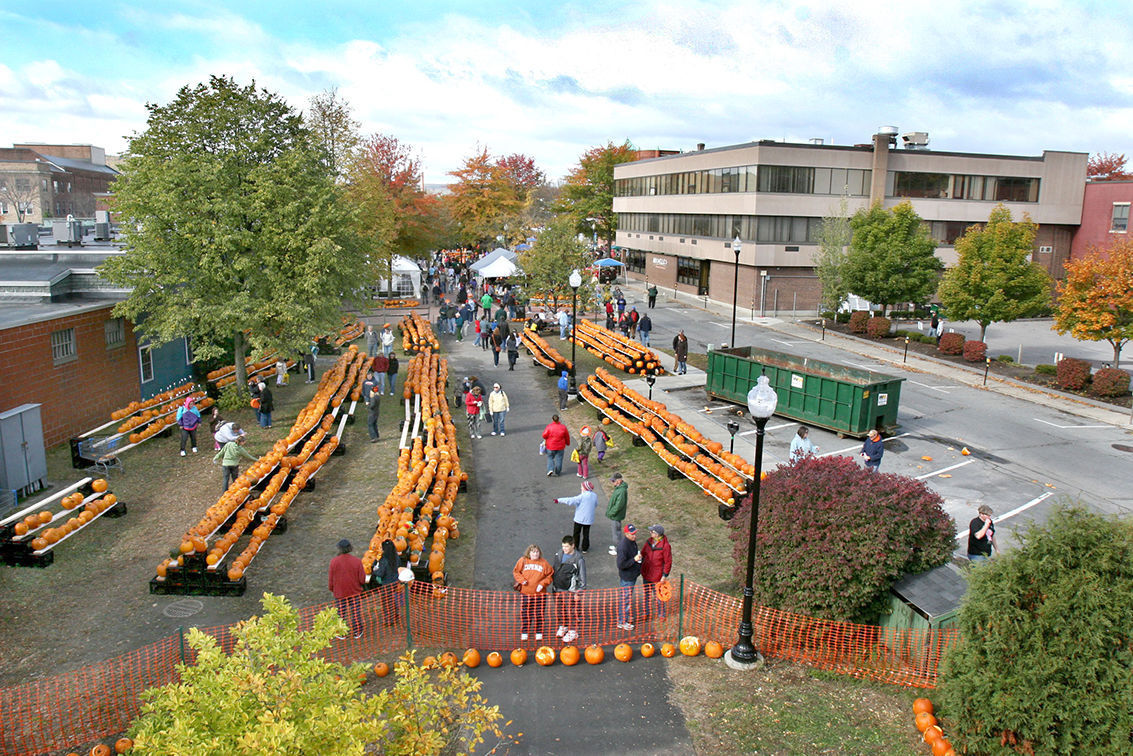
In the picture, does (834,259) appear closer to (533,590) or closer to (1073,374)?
(1073,374)

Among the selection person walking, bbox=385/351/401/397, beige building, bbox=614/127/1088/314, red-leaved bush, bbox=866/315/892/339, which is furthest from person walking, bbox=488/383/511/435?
beige building, bbox=614/127/1088/314

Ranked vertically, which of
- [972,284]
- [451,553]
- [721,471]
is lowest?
[451,553]

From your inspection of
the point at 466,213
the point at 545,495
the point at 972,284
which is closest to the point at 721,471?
the point at 545,495

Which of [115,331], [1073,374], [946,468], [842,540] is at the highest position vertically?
[115,331]

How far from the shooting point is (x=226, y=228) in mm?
21141

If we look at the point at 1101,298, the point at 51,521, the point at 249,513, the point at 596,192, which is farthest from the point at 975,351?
the point at 596,192

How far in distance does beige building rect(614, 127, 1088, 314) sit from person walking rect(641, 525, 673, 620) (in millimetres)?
37145

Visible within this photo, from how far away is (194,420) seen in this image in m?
19.1

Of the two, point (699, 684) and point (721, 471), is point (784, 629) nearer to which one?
point (699, 684)

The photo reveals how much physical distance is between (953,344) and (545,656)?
27.9 m

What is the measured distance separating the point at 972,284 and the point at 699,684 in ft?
90.1

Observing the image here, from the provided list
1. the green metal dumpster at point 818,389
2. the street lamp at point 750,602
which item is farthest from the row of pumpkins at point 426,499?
the green metal dumpster at point 818,389

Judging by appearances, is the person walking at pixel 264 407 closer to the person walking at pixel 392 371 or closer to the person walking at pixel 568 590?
the person walking at pixel 392 371

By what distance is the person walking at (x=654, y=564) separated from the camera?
11.0m
